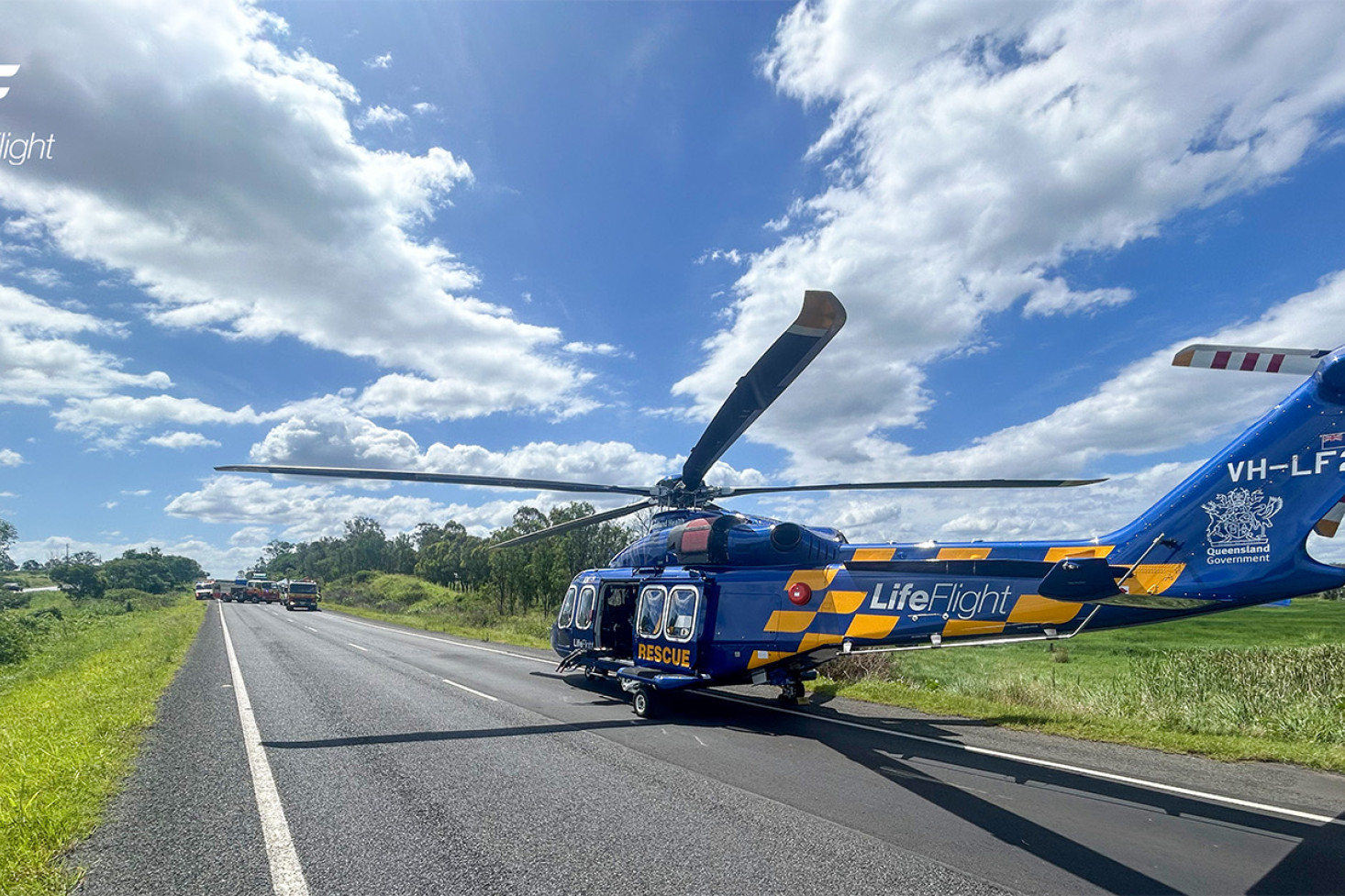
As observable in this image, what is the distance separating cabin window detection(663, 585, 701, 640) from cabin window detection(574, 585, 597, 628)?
2.91m

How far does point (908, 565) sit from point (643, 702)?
4515mm

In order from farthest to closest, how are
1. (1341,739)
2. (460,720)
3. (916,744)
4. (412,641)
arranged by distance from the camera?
(412,641) < (460,720) < (916,744) < (1341,739)

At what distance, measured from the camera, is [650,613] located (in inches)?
443

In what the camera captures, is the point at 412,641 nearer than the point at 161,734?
No

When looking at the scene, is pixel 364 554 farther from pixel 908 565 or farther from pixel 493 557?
pixel 908 565

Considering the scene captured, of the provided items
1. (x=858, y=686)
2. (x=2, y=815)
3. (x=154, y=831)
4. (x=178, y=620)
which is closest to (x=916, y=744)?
(x=858, y=686)

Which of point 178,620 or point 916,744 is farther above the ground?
point 916,744

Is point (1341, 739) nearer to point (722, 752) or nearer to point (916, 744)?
point (916, 744)

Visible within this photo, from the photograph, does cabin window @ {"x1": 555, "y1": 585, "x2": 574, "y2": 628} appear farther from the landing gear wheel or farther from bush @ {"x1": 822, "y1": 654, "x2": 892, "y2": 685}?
bush @ {"x1": 822, "y1": 654, "x2": 892, "y2": 685}

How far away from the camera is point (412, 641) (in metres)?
24.3

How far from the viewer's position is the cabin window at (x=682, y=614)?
1036 centimetres

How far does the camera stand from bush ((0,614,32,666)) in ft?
71.6

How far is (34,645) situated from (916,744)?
3241cm

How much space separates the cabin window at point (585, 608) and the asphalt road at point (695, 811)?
3.45 m
